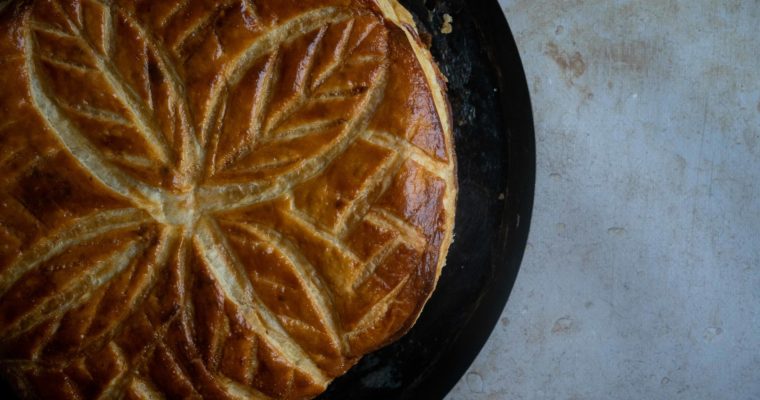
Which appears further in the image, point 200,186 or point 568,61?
point 568,61

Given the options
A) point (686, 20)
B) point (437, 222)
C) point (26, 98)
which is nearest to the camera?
point (26, 98)

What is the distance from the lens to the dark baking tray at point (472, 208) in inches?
130

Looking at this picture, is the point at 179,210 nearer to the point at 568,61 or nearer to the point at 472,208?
the point at 472,208

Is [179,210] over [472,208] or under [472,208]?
over

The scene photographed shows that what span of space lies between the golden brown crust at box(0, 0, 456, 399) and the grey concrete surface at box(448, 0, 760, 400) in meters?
1.36

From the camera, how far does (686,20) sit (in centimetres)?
374

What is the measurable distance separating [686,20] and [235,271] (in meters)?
2.93

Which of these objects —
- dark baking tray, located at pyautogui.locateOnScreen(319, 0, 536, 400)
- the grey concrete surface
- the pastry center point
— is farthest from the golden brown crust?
the grey concrete surface

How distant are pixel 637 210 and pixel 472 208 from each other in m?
1.09

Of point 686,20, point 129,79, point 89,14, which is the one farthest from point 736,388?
point 89,14

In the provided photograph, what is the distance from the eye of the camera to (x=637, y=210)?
12.4 ft

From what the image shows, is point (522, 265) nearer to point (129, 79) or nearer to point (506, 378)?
point (506, 378)

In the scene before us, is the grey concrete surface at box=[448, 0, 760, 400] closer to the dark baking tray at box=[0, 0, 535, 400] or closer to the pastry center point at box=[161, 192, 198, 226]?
the dark baking tray at box=[0, 0, 535, 400]

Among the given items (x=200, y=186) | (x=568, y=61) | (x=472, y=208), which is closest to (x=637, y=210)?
(x=568, y=61)
